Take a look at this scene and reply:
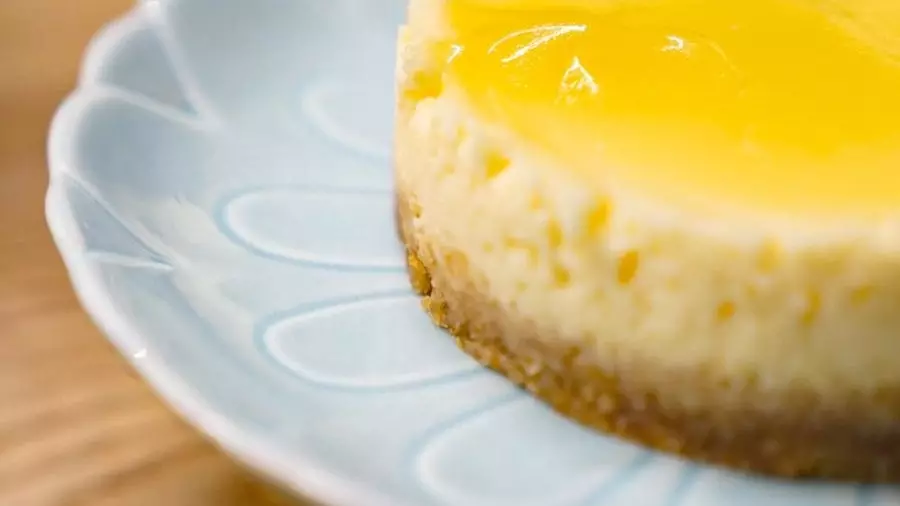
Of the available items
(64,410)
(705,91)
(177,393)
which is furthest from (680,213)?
(64,410)

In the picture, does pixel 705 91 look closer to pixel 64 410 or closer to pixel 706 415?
pixel 706 415

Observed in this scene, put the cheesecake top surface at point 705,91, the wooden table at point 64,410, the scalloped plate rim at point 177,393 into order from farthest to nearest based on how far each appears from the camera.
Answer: the wooden table at point 64,410 → the cheesecake top surface at point 705,91 → the scalloped plate rim at point 177,393

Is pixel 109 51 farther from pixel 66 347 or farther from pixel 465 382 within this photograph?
pixel 465 382

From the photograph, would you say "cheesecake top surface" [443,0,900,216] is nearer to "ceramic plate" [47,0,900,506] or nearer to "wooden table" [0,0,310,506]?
"ceramic plate" [47,0,900,506]

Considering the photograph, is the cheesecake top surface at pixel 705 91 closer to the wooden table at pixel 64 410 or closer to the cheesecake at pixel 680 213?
the cheesecake at pixel 680 213

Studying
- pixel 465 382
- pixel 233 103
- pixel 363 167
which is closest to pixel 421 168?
pixel 465 382

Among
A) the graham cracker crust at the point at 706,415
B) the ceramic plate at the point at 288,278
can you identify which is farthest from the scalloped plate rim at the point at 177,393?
the graham cracker crust at the point at 706,415
